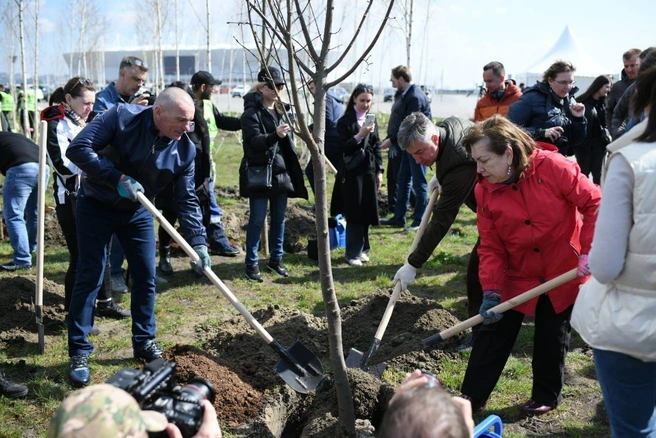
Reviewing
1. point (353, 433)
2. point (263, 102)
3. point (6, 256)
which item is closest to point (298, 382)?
point (353, 433)

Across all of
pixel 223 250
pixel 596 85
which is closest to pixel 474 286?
pixel 223 250

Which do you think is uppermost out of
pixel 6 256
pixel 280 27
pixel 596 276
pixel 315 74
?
pixel 280 27

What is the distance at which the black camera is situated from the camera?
192cm

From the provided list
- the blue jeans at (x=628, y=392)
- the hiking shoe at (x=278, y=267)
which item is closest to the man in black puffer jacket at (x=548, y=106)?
the hiking shoe at (x=278, y=267)

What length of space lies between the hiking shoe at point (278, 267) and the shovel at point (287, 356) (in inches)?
98.1

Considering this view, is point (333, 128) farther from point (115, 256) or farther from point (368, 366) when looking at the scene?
point (368, 366)

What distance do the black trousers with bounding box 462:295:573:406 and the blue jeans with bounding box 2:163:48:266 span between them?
17.2ft

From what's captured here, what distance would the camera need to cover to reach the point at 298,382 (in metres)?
4.08

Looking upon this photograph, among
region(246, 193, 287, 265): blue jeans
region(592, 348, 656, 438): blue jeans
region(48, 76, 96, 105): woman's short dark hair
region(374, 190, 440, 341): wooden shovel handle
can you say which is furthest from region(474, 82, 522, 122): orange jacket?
region(592, 348, 656, 438): blue jeans

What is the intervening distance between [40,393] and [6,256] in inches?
154

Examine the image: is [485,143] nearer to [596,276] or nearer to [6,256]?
[596,276]

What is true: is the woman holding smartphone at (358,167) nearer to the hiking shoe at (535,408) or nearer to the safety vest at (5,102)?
the hiking shoe at (535,408)

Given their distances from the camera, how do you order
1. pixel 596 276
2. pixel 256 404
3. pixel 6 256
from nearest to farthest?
pixel 596 276, pixel 256 404, pixel 6 256

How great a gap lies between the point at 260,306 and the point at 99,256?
187 cm
